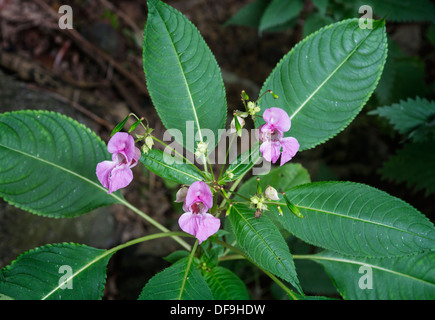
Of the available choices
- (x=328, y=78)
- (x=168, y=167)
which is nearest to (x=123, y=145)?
(x=168, y=167)

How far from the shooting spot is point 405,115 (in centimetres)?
212

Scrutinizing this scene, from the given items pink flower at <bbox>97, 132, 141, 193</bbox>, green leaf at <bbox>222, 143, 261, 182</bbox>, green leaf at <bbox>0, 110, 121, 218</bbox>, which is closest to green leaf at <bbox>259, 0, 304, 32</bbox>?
green leaf at <bbox>222, 143, 261, 182</bbox>

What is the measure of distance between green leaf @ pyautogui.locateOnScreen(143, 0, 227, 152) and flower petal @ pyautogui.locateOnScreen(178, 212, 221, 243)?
41 cm

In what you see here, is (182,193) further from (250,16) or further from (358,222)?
(250,16)

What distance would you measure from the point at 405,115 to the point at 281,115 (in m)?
1.18

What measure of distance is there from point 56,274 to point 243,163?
88cm

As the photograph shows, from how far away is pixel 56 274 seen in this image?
1471 millimetres

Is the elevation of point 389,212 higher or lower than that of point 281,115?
lower

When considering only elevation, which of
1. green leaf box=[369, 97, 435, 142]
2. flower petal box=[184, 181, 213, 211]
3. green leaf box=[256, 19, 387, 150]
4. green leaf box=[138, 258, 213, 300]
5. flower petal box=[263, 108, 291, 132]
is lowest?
green leaf box=[138, 258, 213, 300]

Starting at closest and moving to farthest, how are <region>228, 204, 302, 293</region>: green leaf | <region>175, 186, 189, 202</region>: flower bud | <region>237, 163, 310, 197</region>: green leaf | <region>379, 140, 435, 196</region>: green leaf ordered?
<region>228, 204, 302, 293</region>: green leaf → <region>175, 186, 189, 202</region>: flower bud → <region>237, 163, 310, 197</region>: green leaf → <region>379, 140, 435, 196</region>: green leaf

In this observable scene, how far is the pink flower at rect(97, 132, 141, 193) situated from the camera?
1248mm

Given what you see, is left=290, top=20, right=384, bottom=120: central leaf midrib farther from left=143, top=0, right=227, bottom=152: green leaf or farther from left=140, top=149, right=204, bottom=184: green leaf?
left=140, top=149, right=204, bottom=184: green leaf
